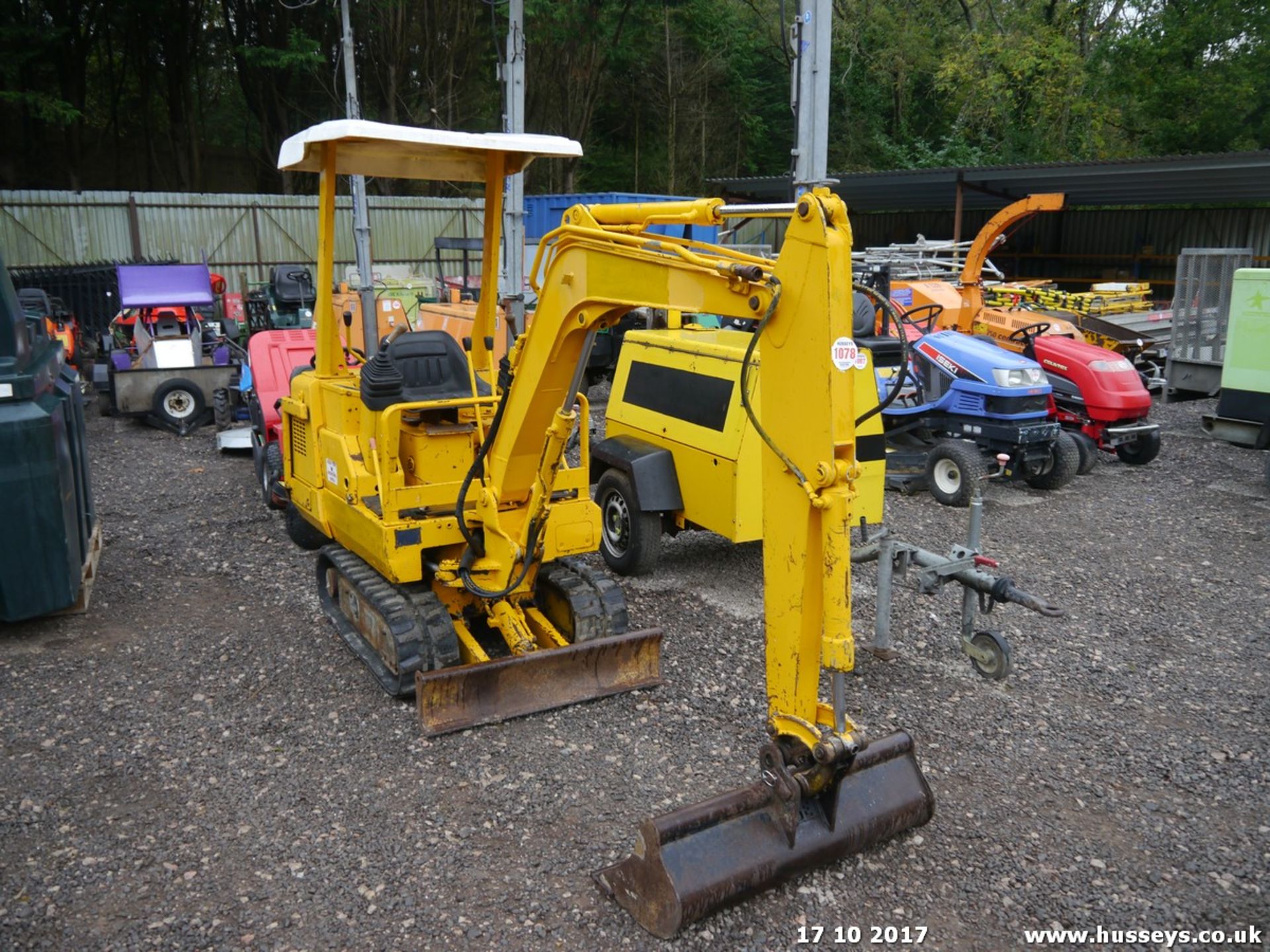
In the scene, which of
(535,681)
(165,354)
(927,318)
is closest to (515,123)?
(927,318)

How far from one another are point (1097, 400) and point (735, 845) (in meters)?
7.99

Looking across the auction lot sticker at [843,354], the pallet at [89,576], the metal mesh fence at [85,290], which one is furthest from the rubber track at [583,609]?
the metal mesh fence at [85,290]

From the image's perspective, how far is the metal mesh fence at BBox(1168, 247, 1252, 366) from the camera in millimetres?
13508

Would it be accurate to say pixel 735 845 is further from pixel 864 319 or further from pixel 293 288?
pixel 293 288

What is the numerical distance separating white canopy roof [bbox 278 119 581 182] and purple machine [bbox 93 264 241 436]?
7353mm

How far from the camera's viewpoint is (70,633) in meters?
5.98

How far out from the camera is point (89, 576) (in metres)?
6.54

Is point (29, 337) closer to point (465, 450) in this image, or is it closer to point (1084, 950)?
point (465, 450)

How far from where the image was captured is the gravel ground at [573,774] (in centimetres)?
355

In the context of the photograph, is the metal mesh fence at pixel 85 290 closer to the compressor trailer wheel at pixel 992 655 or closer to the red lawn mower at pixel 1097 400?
the red lawn mower at pixel 1097 400

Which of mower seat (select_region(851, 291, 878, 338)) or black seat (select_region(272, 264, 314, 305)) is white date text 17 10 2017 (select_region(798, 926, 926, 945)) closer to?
mower seat (select_region(851, 291, 878, 338))

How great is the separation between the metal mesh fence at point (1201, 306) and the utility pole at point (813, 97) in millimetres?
8534

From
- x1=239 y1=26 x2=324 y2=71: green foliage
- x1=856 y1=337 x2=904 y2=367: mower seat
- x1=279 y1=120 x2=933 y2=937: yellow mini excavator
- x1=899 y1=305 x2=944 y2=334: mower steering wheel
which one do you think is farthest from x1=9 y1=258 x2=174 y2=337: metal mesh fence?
x1=856 y1=337 x2=904 y2=367: mower seat

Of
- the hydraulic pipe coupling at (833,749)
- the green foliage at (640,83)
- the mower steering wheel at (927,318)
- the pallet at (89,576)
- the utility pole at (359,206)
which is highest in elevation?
the green foliage at (640,83)
